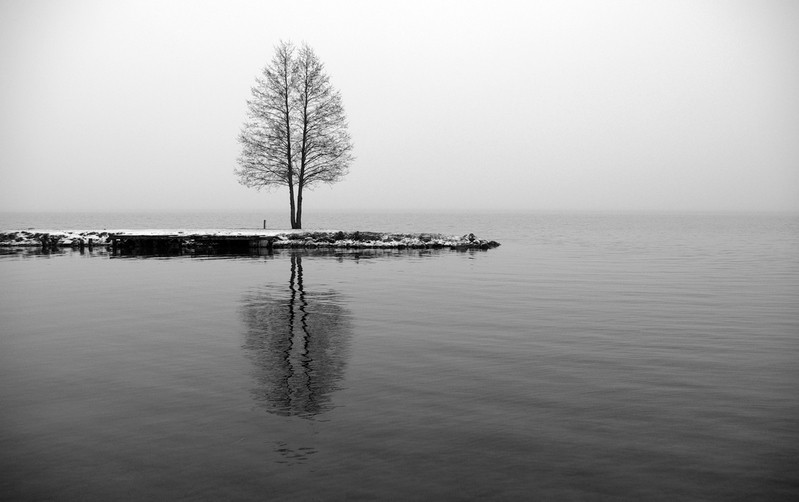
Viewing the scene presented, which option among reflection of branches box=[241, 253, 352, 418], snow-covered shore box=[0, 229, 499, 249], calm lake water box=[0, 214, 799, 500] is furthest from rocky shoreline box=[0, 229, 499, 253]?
reflection of branches box=[241, 253, 352, 418]

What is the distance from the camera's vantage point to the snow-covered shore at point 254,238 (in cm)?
4262

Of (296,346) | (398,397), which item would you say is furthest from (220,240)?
(398,397)

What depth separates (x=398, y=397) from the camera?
8820 millimetres

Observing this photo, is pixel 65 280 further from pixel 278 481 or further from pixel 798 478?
pixel 798 478

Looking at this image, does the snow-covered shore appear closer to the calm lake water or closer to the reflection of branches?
the calm lake water

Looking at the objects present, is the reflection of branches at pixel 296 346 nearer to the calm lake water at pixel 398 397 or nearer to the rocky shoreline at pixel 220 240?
the calm lake water at pixel 398 397

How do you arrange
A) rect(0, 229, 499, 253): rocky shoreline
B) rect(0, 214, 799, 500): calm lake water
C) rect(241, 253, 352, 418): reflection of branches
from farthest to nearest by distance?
rect(0, 229, 499, 253): rocky shoreline
rect(241, 253, 352, 418): reflection of branches
rect(0, 214, 799, 500): calm lake water

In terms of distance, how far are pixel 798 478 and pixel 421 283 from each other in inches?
694

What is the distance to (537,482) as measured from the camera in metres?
6.08

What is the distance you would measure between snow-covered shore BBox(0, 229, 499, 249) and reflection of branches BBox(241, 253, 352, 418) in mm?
23807

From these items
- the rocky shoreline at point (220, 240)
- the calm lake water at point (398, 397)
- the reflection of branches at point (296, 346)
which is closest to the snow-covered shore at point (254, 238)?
the rocky shoreline at point (220, 240)

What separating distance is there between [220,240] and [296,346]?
3247cm

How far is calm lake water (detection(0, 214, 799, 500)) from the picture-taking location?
6.14m

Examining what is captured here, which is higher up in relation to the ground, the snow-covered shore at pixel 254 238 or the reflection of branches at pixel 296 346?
the snow-covered shore at pixel 254 238
